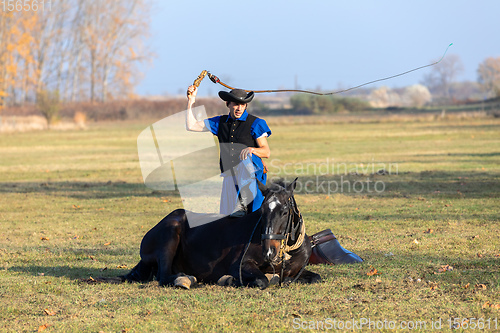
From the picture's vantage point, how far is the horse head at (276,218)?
548 centimetres

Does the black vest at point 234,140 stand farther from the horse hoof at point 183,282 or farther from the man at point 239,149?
the horse hoof at point 183,282

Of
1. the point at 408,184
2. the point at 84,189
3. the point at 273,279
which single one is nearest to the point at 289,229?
the point at 273,279

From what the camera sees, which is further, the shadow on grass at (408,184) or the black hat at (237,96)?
the shadow on grass at (408,184)

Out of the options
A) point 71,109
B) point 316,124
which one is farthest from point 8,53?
point 316,124

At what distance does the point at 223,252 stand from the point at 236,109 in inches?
66.1

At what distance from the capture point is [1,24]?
247ft

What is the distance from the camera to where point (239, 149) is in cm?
680

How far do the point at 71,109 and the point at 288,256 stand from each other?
73048 millimetres

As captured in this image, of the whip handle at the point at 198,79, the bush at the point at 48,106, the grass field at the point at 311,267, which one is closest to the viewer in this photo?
the grass field at the point at 311,267

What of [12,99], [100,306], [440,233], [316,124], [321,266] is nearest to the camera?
[100,306]

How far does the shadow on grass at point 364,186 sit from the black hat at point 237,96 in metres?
8.92

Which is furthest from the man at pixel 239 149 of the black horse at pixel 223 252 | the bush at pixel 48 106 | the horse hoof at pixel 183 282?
the bush at pixel 48 106

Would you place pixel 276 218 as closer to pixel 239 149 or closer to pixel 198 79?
pixel 239 149

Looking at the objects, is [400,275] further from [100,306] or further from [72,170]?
[72,170]
